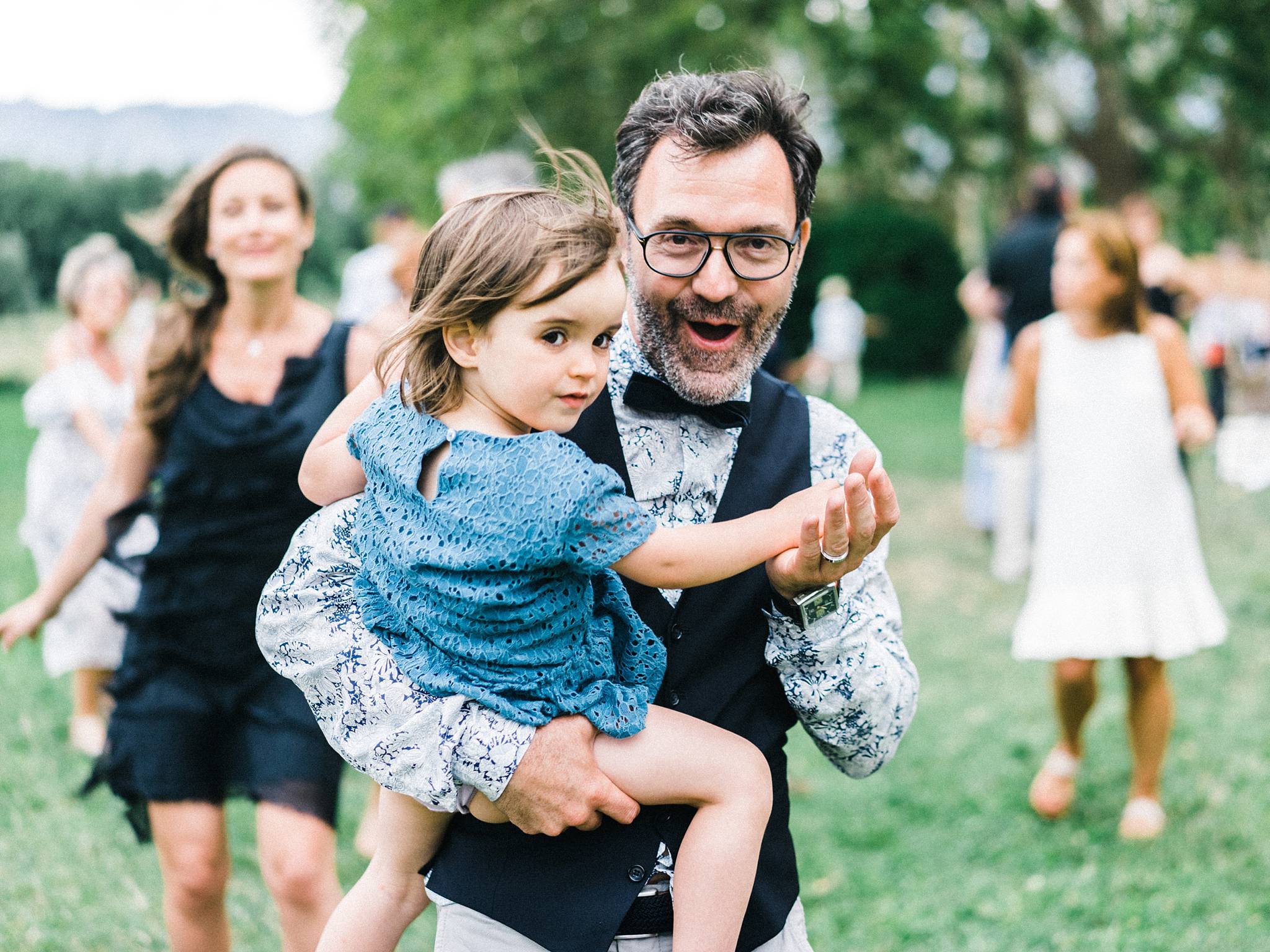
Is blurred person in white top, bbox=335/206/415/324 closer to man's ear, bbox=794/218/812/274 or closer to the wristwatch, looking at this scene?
man's ear, bbox=794/218/812/274

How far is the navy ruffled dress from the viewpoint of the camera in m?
3.01

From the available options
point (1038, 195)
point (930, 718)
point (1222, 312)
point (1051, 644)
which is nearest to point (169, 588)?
point (1051, 644)

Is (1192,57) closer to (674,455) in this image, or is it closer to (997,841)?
→ (997,841)

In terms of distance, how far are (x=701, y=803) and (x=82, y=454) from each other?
5.33 m

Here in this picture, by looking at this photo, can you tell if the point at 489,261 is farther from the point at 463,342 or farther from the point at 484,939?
the point at 484,939

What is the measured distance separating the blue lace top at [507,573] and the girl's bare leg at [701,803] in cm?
5

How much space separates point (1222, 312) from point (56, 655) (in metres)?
14.2

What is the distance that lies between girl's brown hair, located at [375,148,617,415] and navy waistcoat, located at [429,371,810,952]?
265 millimetres

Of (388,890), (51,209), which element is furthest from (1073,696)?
(51,209)

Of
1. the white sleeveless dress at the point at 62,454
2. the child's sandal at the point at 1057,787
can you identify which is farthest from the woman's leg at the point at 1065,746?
the white sleeveless dress at the point at 62,454

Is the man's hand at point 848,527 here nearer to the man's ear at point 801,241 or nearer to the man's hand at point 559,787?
the man's hand at point 559,787

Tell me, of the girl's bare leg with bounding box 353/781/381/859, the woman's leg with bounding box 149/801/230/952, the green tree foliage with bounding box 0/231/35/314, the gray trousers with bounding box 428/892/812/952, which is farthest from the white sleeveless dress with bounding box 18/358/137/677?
the green tree foliage with bounding box 0/231/35/314

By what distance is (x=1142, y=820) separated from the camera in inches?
190

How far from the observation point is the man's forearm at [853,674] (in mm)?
1960
